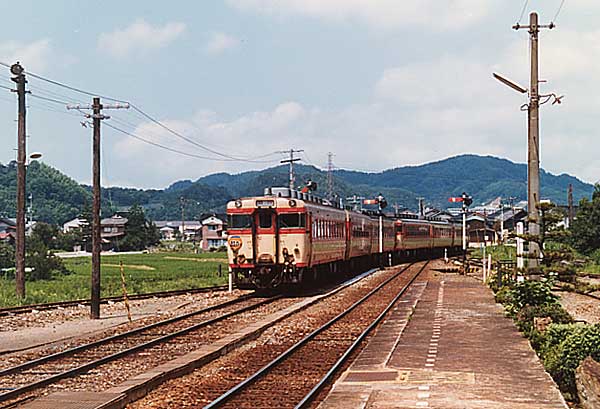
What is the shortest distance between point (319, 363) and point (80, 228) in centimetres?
9475

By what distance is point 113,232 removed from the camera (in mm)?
112188

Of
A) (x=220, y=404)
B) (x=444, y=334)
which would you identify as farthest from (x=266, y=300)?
(x=220, y=404)

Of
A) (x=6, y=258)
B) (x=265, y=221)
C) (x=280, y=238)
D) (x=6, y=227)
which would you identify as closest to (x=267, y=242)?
(x=280, y=238)

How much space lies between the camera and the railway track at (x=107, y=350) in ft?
38.8

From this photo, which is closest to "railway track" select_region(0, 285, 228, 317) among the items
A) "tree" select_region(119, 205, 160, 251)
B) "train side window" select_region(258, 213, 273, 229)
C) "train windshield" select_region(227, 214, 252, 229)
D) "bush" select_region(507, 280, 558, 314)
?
Answer: "train windshield" select_region(227, 214, 252, 229)

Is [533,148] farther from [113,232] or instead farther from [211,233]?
[211,233]

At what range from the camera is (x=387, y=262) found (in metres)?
52.6

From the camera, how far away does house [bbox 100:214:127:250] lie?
348 ft

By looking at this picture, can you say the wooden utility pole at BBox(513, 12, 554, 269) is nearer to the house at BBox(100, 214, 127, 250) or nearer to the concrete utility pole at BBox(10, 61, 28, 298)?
the concrete utility pole at BBox(10, 61, 28, 298)

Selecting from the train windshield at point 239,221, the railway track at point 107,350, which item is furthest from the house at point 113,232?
the railway track at point 107,350

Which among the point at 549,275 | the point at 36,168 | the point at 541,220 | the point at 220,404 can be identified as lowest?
the point at 220,404

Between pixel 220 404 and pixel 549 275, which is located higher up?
pixel 549 275

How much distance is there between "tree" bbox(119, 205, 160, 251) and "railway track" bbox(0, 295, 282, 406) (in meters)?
83.4

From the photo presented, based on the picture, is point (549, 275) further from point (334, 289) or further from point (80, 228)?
point (80, 228)
